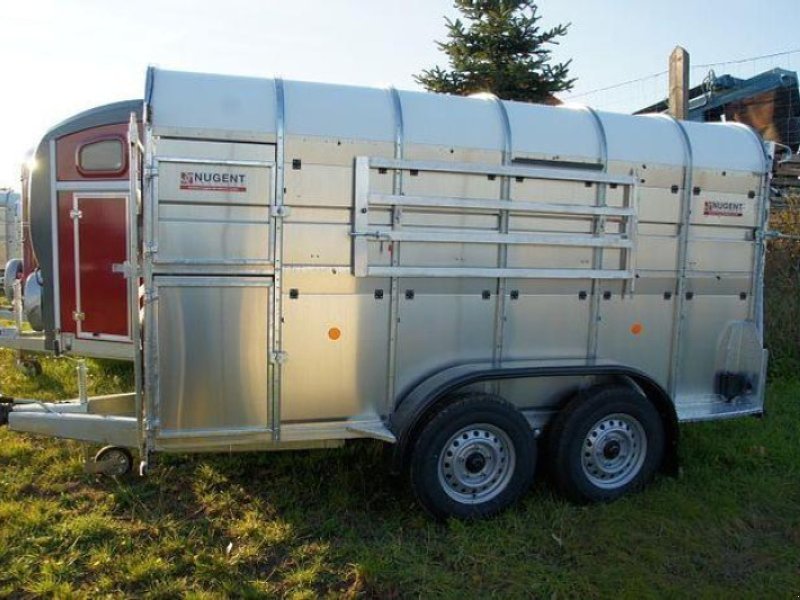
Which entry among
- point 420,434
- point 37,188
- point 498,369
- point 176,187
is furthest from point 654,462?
point 37,188

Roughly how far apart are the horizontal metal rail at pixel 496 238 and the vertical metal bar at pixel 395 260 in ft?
0.27

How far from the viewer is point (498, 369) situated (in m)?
4.50

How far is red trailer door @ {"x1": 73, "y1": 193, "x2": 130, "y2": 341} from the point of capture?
6.83 metres

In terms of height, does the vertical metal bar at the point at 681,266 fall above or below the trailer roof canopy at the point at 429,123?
below

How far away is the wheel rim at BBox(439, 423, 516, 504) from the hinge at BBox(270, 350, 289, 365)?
114 centimetres

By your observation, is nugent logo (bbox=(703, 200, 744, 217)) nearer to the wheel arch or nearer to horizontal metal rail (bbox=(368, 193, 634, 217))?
horizontal metal rail (bbox=(368, 193, 634, 217))

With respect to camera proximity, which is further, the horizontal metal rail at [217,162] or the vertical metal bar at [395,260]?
the vertical metal bar at [395,260]

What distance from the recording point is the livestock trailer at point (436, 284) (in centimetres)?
404

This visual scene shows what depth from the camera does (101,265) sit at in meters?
6.98

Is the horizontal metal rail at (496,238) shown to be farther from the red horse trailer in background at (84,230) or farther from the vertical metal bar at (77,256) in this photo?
the vertical metal bar at (77,256)

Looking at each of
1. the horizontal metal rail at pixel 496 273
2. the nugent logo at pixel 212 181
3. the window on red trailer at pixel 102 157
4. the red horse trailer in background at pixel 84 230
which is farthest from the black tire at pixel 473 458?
the window on red trailer at pixel 102 157

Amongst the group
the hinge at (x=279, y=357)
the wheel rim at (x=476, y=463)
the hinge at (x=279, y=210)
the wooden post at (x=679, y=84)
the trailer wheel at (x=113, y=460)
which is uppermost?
the wooden post at (x=679, y=84)

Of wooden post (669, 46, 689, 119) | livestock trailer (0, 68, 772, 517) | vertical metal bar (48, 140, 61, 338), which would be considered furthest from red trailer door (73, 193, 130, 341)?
wooden post (669, 46, 689, 119)

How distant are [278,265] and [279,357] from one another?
55 cm
